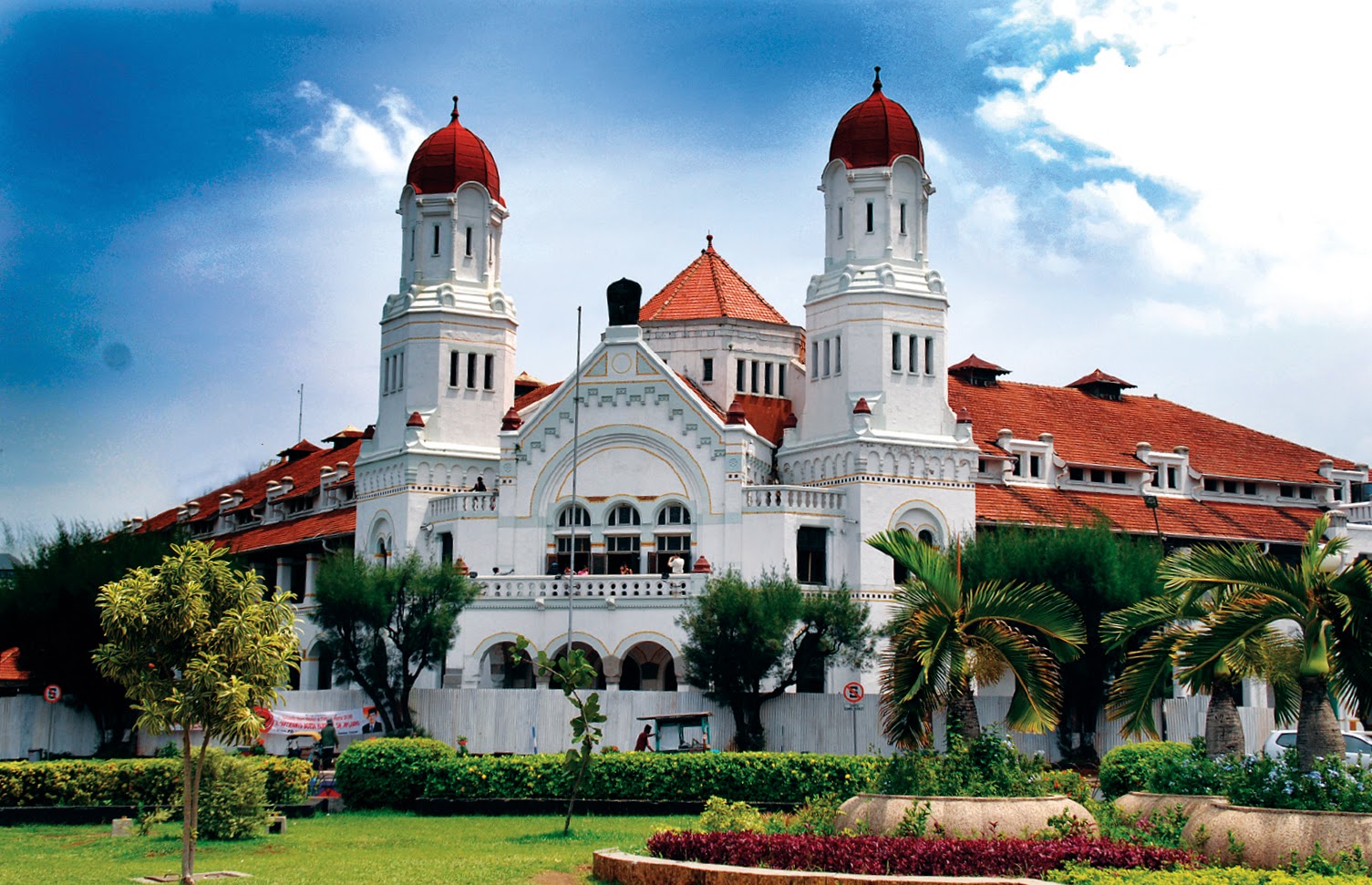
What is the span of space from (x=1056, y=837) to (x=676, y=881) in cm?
491

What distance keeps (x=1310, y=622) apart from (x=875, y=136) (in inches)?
1377

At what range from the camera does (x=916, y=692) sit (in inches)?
930

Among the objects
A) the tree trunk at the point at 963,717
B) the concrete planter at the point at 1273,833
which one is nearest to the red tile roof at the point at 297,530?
the tree trunk at the point at 963,717

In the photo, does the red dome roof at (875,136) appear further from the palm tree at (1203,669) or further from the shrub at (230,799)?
the shrub at (230,799)

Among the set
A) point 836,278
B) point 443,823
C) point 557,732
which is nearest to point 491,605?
point 557,732

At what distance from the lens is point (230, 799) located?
92.0 ft

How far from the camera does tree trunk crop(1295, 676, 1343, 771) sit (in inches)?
835

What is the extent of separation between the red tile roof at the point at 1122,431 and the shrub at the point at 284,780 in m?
30.8

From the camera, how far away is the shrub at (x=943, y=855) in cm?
1928

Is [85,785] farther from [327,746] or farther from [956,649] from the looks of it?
[956,649]

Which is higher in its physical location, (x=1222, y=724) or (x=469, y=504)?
(x=469, y=504)

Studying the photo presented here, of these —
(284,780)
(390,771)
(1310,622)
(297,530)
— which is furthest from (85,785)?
(297,530)

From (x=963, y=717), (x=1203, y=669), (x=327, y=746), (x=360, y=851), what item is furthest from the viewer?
Answer: (x=327, y=746)

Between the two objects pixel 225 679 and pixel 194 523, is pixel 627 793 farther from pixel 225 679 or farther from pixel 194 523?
pixel 194 523
